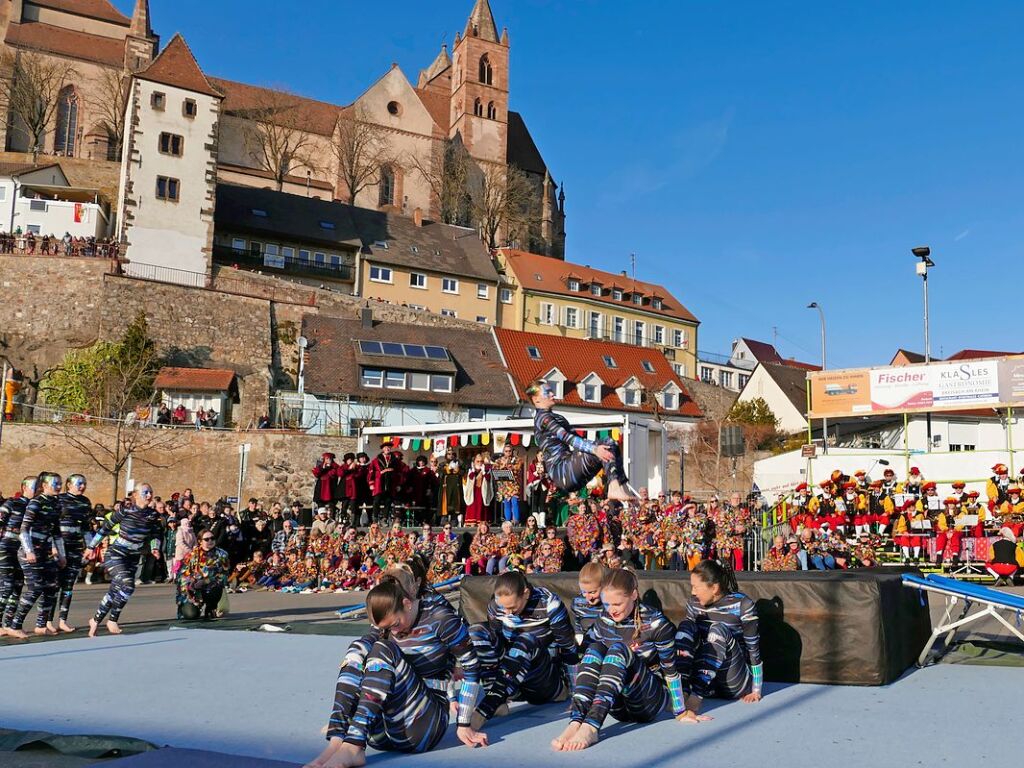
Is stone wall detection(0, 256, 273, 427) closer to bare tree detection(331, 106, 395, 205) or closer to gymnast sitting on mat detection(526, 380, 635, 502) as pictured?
bare tree detection(331, 106, 395, 205)

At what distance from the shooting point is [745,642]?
6.45 m

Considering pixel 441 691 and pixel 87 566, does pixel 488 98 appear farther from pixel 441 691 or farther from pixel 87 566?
pixel 441 691

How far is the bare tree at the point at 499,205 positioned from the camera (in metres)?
74.2

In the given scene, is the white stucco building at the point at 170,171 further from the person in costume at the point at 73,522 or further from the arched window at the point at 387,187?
the person in costume at the point at 73,522

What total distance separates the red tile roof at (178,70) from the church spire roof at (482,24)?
37095mm

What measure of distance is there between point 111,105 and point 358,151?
18.7m

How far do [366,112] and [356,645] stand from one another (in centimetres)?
7424

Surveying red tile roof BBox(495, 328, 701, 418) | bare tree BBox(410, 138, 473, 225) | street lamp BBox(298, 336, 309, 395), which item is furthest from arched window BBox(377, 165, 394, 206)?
street lamp BBox(298, 336, 309, 395)

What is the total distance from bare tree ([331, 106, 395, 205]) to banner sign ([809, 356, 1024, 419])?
48.6 m

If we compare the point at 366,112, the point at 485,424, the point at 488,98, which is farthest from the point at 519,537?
the point at 488,98

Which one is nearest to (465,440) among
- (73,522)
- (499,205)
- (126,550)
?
(126,550)

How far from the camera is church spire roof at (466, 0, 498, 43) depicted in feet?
281

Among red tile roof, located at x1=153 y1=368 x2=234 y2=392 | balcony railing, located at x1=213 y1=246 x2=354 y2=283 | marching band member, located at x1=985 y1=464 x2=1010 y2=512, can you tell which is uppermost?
balcony railing, located at x1=213 y1=246 x2=354 y2=283

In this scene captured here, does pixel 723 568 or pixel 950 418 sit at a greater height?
pixel 950 418
